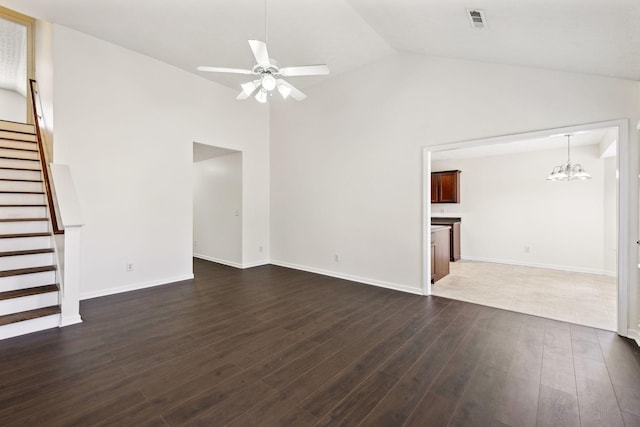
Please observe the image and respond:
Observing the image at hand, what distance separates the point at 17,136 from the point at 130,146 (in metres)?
2.28

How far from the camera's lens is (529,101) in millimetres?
3230

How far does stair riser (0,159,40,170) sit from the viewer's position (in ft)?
13.5

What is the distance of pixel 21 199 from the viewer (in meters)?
3.82

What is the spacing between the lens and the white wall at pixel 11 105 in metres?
7.38

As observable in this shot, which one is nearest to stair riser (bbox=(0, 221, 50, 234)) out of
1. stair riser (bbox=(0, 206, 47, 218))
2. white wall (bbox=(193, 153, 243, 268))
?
stair riser (bbox=(0, 206, 47, 218))

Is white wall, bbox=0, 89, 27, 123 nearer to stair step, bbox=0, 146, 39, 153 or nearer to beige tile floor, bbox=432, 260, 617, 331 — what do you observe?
stair step, bbox=0, 146, 39, 153

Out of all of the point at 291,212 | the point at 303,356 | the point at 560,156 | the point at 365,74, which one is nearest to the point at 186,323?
the point at 303,356

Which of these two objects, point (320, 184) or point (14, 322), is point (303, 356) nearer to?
point (14, 322)

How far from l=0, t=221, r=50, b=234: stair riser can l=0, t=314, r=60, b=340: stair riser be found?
141 cm

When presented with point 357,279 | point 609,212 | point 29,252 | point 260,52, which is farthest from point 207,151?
point 609,212

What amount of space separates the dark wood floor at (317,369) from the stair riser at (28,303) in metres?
0.38

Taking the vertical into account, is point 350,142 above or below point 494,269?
above

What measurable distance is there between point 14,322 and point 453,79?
565cm

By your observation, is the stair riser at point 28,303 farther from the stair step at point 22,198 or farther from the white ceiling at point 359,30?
the white ceiling at point 359,30
